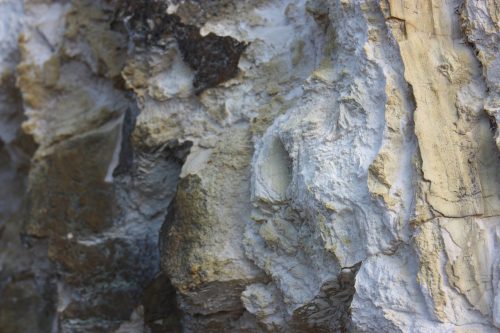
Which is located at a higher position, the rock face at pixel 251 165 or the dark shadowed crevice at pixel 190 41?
the dark shadowed crevice at pixel 190 41

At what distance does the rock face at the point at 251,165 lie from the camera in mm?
942

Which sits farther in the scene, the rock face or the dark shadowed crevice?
the dark shadowed crevice

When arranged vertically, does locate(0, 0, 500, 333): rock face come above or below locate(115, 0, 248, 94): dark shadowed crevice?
below

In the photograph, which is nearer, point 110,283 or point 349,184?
point 349,184

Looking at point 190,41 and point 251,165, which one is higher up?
point 190,41

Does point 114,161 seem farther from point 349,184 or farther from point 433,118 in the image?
point 433,118

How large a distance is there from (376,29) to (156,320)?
0.78 meters

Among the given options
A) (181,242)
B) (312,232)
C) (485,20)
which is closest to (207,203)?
(181,242)

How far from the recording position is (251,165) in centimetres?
120

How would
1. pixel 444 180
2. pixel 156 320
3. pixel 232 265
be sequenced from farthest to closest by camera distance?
pixel 156 320
pixel 232 265
pixel 444 180

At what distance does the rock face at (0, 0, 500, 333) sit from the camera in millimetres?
942

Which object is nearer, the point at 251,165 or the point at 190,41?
the point at 251,165

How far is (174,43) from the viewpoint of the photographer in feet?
4.50

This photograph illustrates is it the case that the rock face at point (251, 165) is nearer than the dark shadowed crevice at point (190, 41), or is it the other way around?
the rock face at point (251, 165)
